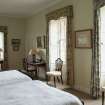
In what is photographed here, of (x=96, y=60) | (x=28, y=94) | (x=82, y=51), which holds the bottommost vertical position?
(x=28, y=94)

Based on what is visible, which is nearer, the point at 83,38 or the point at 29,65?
the point at 83,38

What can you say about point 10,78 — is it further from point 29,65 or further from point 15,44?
point 15,44

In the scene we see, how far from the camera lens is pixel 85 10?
16.9ft

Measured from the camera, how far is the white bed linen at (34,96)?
2.23 m

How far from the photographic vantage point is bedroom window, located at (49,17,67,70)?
6.61m

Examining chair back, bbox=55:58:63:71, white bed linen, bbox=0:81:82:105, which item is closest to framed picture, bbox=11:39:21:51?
chair back, bbox=55:58:63:71

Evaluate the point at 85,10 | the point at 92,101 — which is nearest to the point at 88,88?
the point at 92,101

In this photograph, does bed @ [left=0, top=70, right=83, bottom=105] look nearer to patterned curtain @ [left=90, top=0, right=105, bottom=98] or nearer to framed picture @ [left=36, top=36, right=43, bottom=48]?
patterned curtain @ [left=90, top=0, right=105, bottom=98]

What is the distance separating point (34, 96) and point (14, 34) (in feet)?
23.4

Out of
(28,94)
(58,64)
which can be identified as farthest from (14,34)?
(28,94)

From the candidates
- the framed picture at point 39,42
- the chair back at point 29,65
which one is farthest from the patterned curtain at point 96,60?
the framed picture at point 39,42

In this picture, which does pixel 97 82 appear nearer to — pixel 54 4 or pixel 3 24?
pixel 54 4

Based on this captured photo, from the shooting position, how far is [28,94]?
259 centimetres

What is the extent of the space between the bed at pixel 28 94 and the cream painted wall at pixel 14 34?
5859mm
